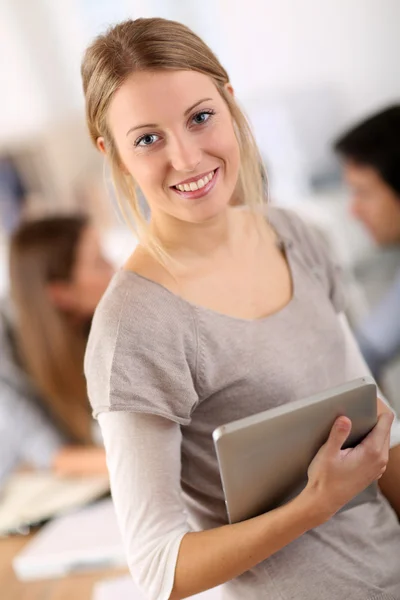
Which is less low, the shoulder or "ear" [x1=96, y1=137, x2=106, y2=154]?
"ear" [x1=96, y1=137, x2=106, y2=154]

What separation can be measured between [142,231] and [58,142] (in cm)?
189

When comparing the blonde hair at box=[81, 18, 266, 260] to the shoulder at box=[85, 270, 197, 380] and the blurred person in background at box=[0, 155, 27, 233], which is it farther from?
the blurred person in background at box=[0, 155, 27, 233]

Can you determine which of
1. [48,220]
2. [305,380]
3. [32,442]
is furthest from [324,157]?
[305,380]

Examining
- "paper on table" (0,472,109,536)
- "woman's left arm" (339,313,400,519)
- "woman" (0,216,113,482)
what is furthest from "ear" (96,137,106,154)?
"woman" (0,216,113,482)

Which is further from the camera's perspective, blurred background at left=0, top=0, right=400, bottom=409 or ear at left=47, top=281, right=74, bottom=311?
blurred background at left=0, top=0, right=400, bottom=409

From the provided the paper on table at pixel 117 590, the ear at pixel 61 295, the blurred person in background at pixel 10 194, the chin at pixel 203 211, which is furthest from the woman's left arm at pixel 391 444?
the blurred person in background at pixel 10 194

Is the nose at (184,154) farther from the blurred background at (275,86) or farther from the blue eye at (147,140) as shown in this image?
the blurred background at (275,86)

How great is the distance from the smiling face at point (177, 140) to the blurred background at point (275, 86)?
3.67 feet

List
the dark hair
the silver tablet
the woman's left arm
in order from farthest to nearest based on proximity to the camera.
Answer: the dark hair → the woman's left arm → the silver tablet

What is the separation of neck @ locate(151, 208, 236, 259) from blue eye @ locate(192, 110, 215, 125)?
10 centimetres

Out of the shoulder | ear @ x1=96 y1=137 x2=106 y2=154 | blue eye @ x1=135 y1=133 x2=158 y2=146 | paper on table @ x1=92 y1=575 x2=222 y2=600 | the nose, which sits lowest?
paper on table @ x1=92 y1=575 x2=222 y2=600

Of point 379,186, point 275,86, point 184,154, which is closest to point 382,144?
point 379,186

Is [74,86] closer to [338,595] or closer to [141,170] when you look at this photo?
[141,170]

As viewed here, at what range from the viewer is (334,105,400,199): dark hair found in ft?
Answer: 5.03
